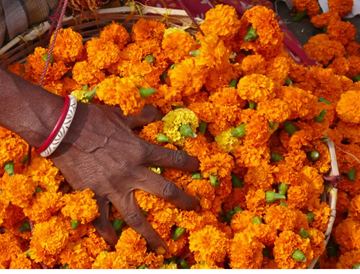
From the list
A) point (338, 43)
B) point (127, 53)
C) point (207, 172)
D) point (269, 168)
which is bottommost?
point (338, 43)

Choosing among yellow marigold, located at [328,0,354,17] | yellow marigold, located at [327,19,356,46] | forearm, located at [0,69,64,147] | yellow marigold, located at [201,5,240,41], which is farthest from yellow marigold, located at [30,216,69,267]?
yellow marigold, located at [328,0,354,17]

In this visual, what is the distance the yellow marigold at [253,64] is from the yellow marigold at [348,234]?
0.81 meters

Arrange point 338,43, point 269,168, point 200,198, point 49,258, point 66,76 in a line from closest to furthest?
point 49,258, point 200,198, point 269,168, point 66,76, point 338,43

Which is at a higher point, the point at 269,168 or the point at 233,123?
the point at 233,123

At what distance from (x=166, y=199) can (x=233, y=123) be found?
492 mm

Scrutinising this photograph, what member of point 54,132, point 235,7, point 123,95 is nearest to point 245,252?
point 123,95

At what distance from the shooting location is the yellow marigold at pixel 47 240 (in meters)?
1.59

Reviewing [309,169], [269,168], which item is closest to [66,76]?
[269,168]

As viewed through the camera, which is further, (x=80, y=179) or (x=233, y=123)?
(x=233, y=123)

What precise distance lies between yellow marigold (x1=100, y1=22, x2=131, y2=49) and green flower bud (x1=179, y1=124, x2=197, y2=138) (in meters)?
0.62

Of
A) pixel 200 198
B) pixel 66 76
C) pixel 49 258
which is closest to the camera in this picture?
pixel 49 258

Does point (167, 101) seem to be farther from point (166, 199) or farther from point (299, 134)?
point (299, 134)

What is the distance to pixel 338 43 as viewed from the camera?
2.82m

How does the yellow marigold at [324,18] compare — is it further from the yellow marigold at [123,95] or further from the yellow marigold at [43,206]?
the yellow marigold at [43,206]
